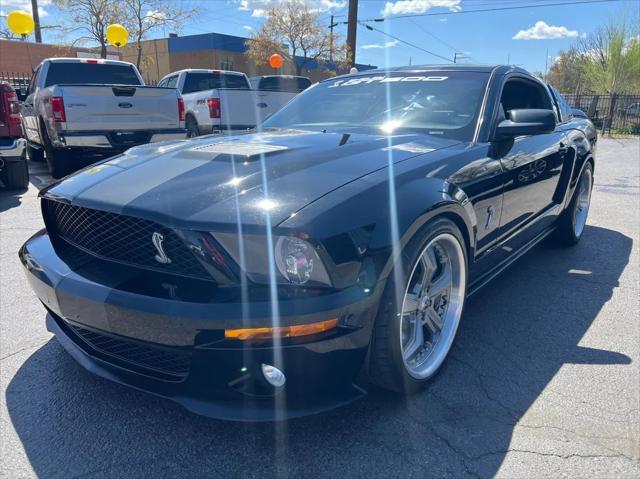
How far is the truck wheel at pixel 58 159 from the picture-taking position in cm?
707

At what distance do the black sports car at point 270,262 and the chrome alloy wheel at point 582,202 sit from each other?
2198mm

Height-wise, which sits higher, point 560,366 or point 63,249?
point 63,249

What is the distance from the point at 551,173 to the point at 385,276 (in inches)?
95.8

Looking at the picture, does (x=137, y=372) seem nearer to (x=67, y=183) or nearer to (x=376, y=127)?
(x=67, y=183)

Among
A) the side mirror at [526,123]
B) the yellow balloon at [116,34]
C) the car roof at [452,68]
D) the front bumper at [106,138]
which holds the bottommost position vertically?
the front bumper at [106,138]

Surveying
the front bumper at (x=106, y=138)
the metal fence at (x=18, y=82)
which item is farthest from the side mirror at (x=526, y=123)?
the metal fence at (x=18, y=82)

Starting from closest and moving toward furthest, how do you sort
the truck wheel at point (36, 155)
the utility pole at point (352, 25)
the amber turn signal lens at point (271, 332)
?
1. the amber turn signal lens at point (271, 332)
2. the truck wheel at point (36, 155)
3. the utility pole at point (352, 25)

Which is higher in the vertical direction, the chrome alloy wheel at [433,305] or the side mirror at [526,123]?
the side mirror at [526,123]

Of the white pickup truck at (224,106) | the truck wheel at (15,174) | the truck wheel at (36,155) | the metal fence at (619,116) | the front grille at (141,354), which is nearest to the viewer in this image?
the front grille at (141,354)

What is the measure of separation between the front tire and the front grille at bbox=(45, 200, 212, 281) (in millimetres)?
701

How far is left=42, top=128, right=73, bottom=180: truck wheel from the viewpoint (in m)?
7.07

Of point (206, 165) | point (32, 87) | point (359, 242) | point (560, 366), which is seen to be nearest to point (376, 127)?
point (206, 165)

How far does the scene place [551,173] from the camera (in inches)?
146

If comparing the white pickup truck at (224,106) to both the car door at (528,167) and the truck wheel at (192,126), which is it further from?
the car door at (528,167)
